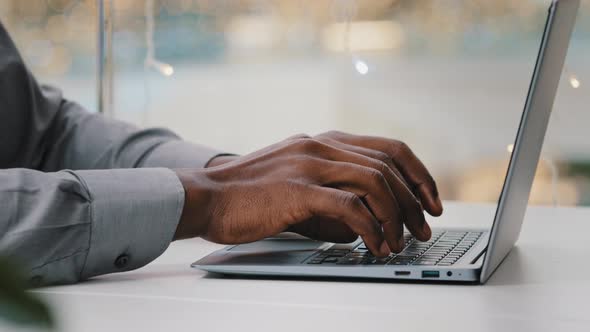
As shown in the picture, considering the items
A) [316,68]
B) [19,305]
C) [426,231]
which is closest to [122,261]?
[426,231]

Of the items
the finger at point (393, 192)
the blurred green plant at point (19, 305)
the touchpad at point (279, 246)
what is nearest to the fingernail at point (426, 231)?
the finger at point (393, 192)

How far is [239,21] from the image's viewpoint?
2.16 m

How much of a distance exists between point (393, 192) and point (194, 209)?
177mm

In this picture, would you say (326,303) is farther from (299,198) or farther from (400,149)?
(400,149)

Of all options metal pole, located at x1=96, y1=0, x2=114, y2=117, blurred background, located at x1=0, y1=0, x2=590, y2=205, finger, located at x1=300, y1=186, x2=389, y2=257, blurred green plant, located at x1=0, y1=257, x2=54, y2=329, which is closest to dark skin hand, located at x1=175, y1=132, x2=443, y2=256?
finger, located at x1=300, y1=186, x2=389, y2=257

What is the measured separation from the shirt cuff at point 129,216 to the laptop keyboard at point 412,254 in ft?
0.42

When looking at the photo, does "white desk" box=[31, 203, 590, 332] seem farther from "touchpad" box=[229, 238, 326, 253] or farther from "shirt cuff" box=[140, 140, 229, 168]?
"shirt cuff" box=[140, 140, 229, 168]

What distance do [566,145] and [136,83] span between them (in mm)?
1062

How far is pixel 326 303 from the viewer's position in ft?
1.71

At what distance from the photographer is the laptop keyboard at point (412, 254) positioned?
0.64 metres

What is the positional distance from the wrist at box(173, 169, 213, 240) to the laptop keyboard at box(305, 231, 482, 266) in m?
0.10

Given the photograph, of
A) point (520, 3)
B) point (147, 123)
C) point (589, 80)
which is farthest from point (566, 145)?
point (147, 123)

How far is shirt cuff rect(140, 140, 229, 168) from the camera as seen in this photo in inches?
37.4

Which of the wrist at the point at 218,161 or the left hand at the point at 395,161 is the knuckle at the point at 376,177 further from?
the wrist at the point at 218,161
